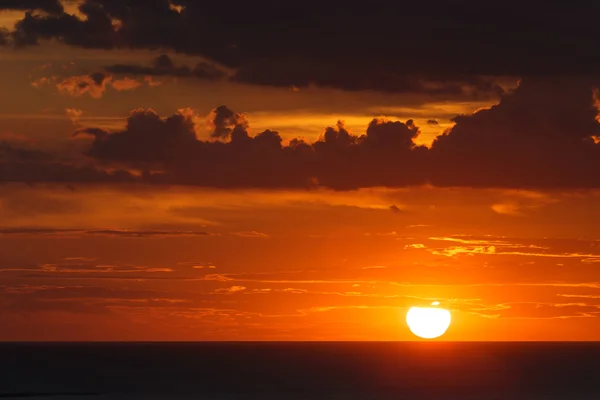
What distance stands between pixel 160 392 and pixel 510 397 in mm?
30511

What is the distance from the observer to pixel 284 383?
12381cm

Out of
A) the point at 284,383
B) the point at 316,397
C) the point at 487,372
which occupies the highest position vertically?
the point at 487,372

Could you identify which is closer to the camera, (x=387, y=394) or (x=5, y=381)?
(x=387, y=394)

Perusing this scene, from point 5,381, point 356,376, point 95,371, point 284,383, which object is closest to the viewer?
point 284,383

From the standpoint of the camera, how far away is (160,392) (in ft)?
355

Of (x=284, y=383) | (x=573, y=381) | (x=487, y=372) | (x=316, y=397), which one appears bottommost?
(x=316, y=397)

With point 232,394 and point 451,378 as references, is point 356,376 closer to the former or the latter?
point 451,378

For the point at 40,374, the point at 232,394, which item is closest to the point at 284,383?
the point at 232,394

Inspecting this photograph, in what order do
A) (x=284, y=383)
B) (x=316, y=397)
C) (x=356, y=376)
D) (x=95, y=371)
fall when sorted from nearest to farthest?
1. (x=316, y=397)
2. (x=284, y=383)
3. (x=356, y=376)
4. (x=95, y=371)

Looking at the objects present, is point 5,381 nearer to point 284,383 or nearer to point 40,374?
point 40,374

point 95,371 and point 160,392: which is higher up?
point 95,371

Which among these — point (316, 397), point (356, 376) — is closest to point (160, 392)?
point (316, 397)

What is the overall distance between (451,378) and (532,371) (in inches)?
1162

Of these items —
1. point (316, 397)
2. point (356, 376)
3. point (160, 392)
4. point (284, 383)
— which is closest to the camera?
point (316, 397)
